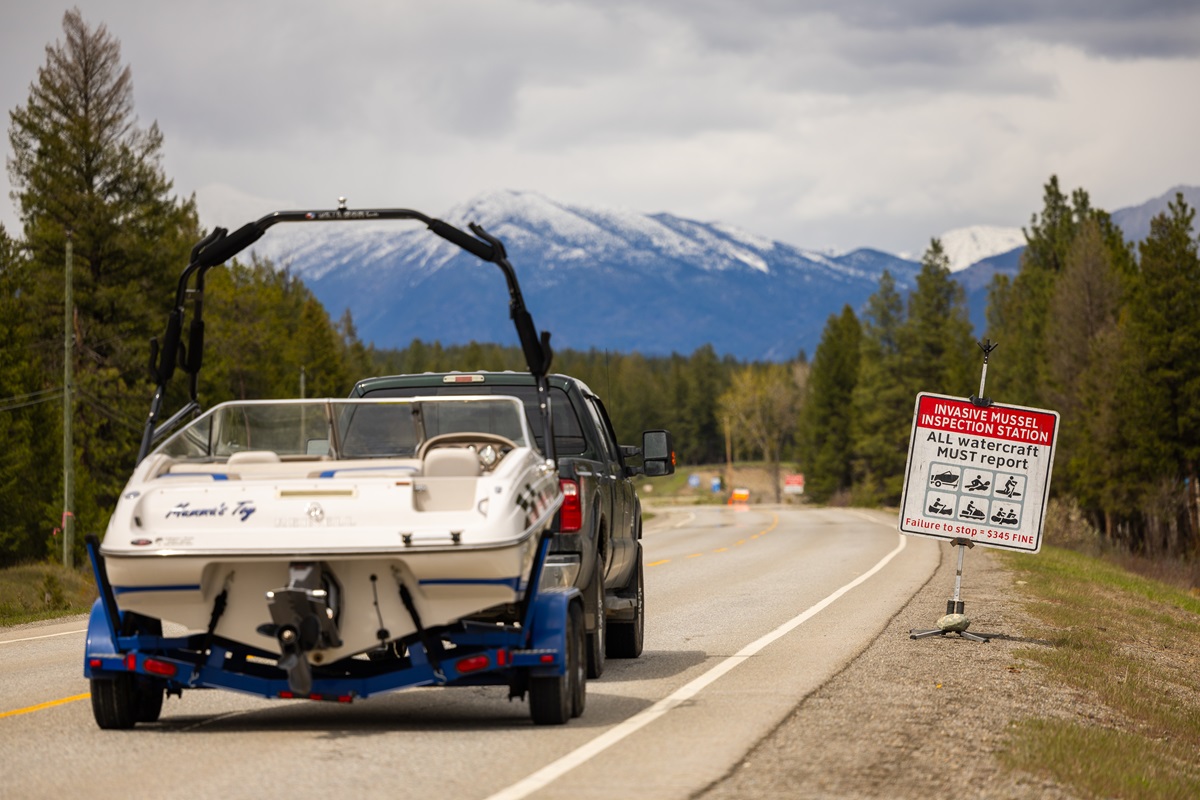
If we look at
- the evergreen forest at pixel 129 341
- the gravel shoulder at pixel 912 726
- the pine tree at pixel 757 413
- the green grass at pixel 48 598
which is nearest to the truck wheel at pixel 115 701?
the gravel shoulder at pixel 912 726

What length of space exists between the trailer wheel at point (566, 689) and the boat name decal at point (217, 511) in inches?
72.8

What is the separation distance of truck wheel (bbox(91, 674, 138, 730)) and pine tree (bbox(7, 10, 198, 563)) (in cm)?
4680

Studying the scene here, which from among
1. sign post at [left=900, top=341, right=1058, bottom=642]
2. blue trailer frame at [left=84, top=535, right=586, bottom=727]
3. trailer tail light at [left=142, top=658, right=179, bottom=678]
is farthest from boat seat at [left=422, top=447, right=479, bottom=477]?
sign post at [left=900, top=341, right=1058, bottom=642]

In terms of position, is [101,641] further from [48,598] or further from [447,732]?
[48,598]

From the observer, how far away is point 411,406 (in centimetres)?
1033

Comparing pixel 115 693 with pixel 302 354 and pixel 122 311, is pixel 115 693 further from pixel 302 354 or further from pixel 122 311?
pixel 302 354

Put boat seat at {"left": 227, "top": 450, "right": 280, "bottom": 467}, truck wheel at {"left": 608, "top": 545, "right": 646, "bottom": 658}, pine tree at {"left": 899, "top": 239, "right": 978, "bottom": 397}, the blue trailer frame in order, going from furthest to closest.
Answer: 1. pine tree at {"left": 899, "top": 239, "right": 978, "bottom": 397}
2. truck wheel at {"left": 608, "top": 545, "right": 646, "bottom": 658}
3. boat seat at {"left": 227, "top": 450, "right": 280, "bottom": 467}
4. the blue trailer frame

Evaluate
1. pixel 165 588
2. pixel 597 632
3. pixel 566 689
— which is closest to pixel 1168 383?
pixel 597 632

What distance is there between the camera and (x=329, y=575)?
26.7ft

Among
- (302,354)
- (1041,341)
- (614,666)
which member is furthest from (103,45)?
(614,666)

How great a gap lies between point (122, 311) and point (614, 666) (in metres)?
47.2

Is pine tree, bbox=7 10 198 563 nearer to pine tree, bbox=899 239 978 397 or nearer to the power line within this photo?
the power line

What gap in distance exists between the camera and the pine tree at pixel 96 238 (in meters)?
55.1

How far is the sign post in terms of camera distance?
1460 cm
